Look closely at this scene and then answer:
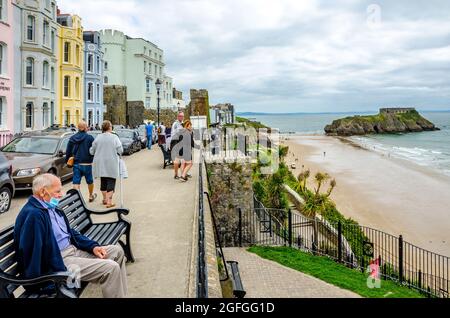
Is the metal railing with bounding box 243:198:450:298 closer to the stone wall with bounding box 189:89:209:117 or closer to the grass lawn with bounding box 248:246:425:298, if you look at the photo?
the grass lawn with bounding box 248:246:425:298

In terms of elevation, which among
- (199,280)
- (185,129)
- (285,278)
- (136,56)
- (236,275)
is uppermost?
(136,56)

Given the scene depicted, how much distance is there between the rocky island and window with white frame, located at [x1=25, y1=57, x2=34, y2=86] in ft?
303

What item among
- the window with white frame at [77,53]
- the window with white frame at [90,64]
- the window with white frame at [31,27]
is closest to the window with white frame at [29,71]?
the window with white frame at [31,27]

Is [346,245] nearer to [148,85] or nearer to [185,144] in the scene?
[185,144]

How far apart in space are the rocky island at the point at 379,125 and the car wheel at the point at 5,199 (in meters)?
107

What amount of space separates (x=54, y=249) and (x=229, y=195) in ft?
37.6

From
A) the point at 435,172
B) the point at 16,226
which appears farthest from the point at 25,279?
the point at 435,172

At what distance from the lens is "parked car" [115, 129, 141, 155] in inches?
841

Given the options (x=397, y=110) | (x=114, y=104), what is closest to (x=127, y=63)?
(x=114, y=104)

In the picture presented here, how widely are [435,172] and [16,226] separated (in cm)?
4714

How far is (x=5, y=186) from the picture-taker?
351 inches

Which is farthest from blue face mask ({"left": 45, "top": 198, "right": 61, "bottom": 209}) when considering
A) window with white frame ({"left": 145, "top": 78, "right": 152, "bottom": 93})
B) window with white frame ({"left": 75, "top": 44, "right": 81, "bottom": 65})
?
window with white frame ({"left": 145, "top": 78, "right": 152, "bottom": 93})
